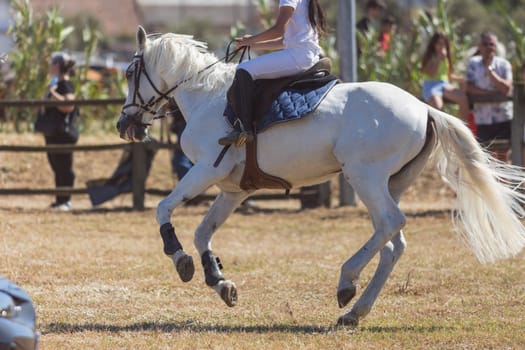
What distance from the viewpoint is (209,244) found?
810 cm

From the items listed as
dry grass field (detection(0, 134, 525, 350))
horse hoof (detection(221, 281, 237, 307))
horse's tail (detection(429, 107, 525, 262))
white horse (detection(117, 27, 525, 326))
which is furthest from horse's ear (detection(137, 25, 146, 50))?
horse's tail (detection(429, 107, 525, 262))

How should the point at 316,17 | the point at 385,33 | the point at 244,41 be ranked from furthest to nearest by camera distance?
the point at 385,33
the point at 244,41
the point at 316,17

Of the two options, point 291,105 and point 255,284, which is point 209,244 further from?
point 255,284

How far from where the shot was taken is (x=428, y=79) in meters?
13.7

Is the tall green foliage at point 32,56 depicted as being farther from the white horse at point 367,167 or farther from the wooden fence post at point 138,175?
the white horse at point 367,167

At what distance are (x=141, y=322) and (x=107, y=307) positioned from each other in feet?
2.24

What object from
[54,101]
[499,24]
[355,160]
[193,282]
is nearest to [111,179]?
[54,101]

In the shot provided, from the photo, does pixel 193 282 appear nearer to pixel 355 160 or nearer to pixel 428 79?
pixel 355 160

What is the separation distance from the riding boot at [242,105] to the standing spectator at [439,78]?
5.95m

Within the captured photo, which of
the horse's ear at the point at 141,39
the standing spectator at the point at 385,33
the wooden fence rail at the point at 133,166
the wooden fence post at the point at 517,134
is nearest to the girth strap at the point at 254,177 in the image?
the horse's ear at the point at 141,39

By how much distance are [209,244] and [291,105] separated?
4.03ft

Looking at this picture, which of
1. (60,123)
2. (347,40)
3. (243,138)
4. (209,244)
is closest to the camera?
(243,138)

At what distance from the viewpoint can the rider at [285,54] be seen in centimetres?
788

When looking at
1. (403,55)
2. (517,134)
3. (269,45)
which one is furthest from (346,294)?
(403,55)
